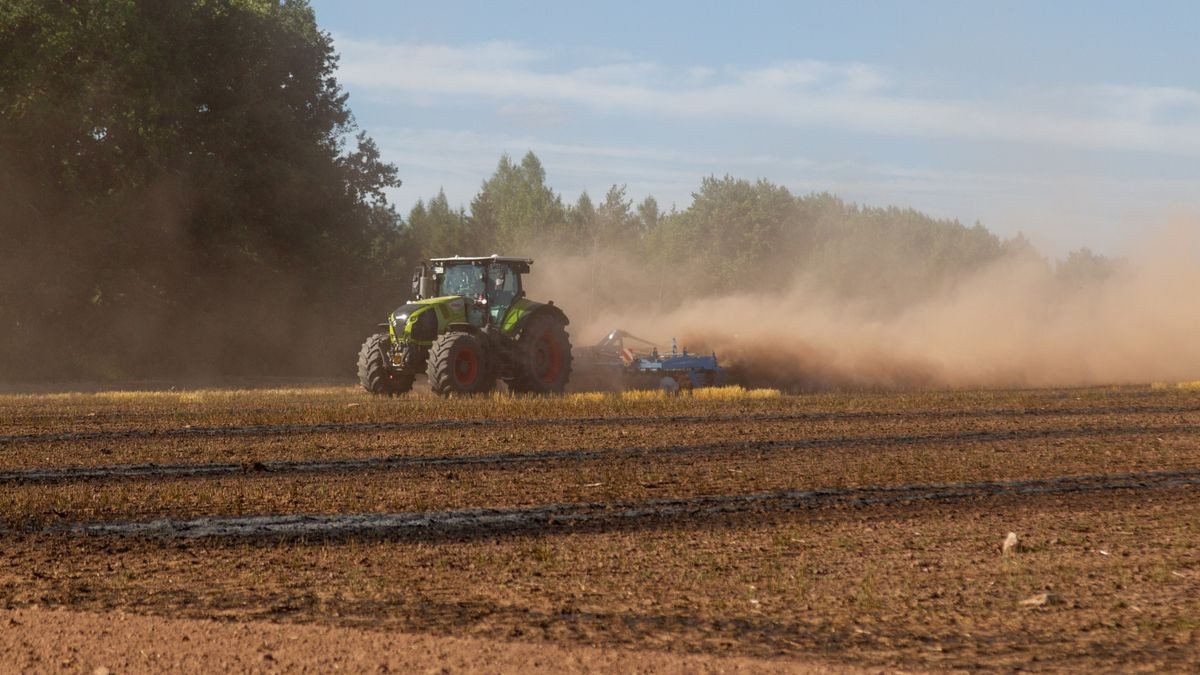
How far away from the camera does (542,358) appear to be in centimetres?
2525

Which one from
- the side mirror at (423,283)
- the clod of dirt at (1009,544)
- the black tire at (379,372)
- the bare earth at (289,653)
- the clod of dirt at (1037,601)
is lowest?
the bare earth at (289,653)

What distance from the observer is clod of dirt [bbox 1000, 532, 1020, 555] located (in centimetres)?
955

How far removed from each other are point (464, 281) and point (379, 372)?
89.5 inches

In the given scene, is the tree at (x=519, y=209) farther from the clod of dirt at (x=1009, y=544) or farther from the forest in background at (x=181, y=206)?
the clod of dirt at (x=1009, y=544)

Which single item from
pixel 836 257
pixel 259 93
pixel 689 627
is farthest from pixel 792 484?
pixel 836 257

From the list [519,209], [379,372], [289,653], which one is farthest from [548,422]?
[519,209]

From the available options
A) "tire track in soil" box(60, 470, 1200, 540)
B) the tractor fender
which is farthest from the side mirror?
"tire track in soil" box(60, 470, 1200, 540)

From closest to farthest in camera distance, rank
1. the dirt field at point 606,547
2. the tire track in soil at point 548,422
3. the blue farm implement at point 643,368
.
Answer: the dirt field at point 606,547, the tire track in soil at point 548,422, the blue farm implement at point 643,368

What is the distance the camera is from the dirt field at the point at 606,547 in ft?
22.6

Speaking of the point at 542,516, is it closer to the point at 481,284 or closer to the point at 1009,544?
the point at 1009,544

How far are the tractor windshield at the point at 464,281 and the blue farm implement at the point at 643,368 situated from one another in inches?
140

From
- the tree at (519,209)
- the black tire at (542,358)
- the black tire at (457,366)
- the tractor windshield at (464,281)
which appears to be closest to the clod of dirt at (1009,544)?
the black tire at (457,366)

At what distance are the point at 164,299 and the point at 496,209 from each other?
7886cm

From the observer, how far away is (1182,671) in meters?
6.40
